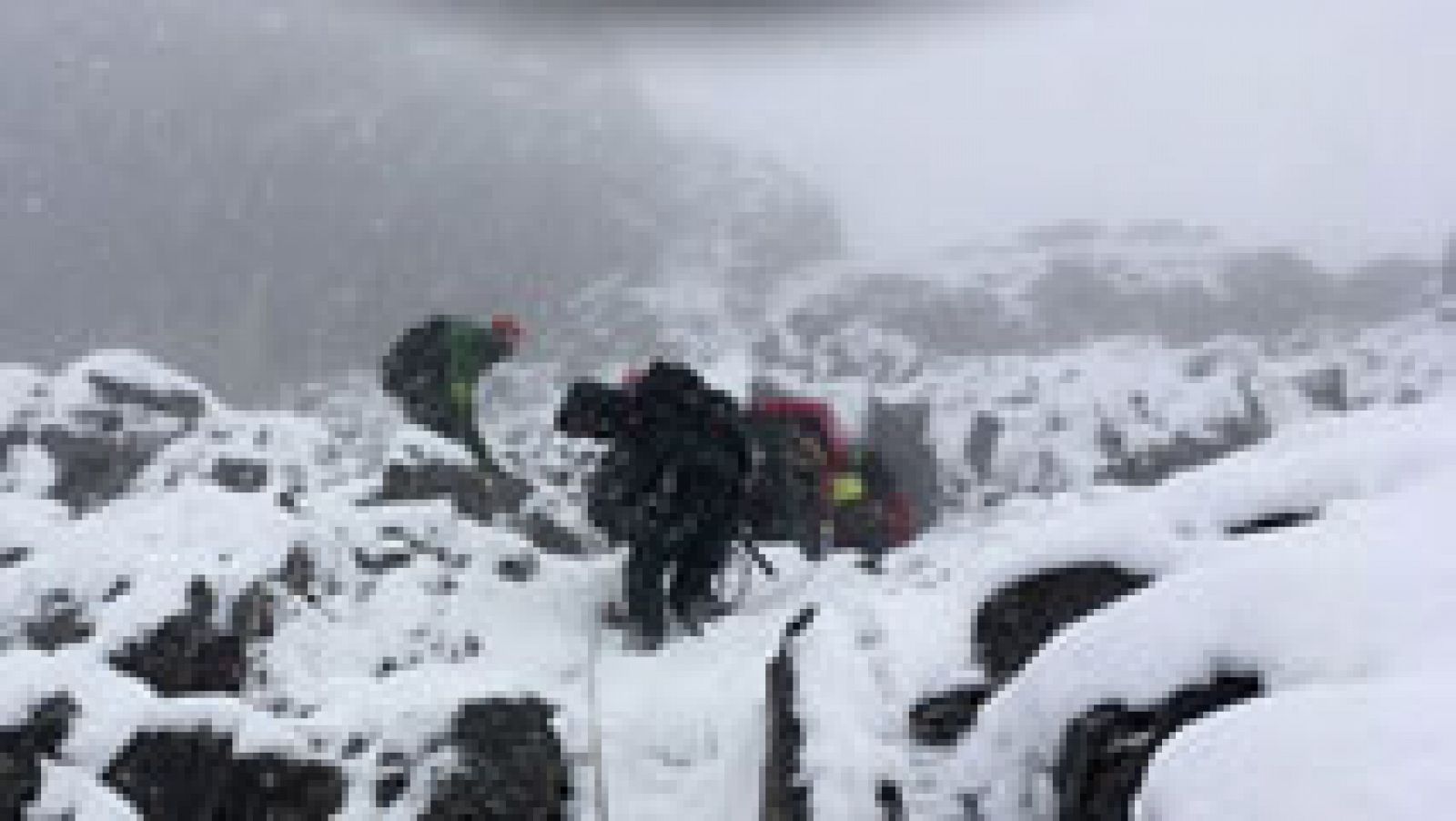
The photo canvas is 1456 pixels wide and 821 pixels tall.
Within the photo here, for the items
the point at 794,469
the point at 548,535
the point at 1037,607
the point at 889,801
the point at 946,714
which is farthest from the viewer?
the point at 548,535

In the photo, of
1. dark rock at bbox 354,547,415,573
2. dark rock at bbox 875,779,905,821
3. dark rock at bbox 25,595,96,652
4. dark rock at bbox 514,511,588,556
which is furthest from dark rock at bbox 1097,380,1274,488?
dark rock at bbox 25,595,96,652

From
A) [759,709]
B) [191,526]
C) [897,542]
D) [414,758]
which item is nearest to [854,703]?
[759,709]

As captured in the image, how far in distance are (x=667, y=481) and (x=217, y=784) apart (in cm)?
835

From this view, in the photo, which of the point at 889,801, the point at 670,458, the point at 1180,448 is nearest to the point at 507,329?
the point at 670,458

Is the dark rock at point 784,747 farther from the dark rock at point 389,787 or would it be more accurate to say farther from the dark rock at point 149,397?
the dark rock at point 149,397

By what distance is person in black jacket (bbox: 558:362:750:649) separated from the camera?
2150 centimetres

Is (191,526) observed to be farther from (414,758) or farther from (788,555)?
(788,555)

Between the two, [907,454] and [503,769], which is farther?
[907,454]

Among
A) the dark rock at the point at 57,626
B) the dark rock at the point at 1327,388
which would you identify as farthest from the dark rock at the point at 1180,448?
the dark rock at the point at 57,626

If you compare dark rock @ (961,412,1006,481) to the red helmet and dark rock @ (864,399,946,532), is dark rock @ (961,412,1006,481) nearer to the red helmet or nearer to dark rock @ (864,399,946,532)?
dark rock @ (864,399,946,532)

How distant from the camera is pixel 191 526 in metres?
20.5

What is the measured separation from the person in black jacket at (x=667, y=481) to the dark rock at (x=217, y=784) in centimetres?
724

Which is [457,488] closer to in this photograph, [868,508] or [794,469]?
[794,469]

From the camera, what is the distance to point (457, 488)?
94.9ft
